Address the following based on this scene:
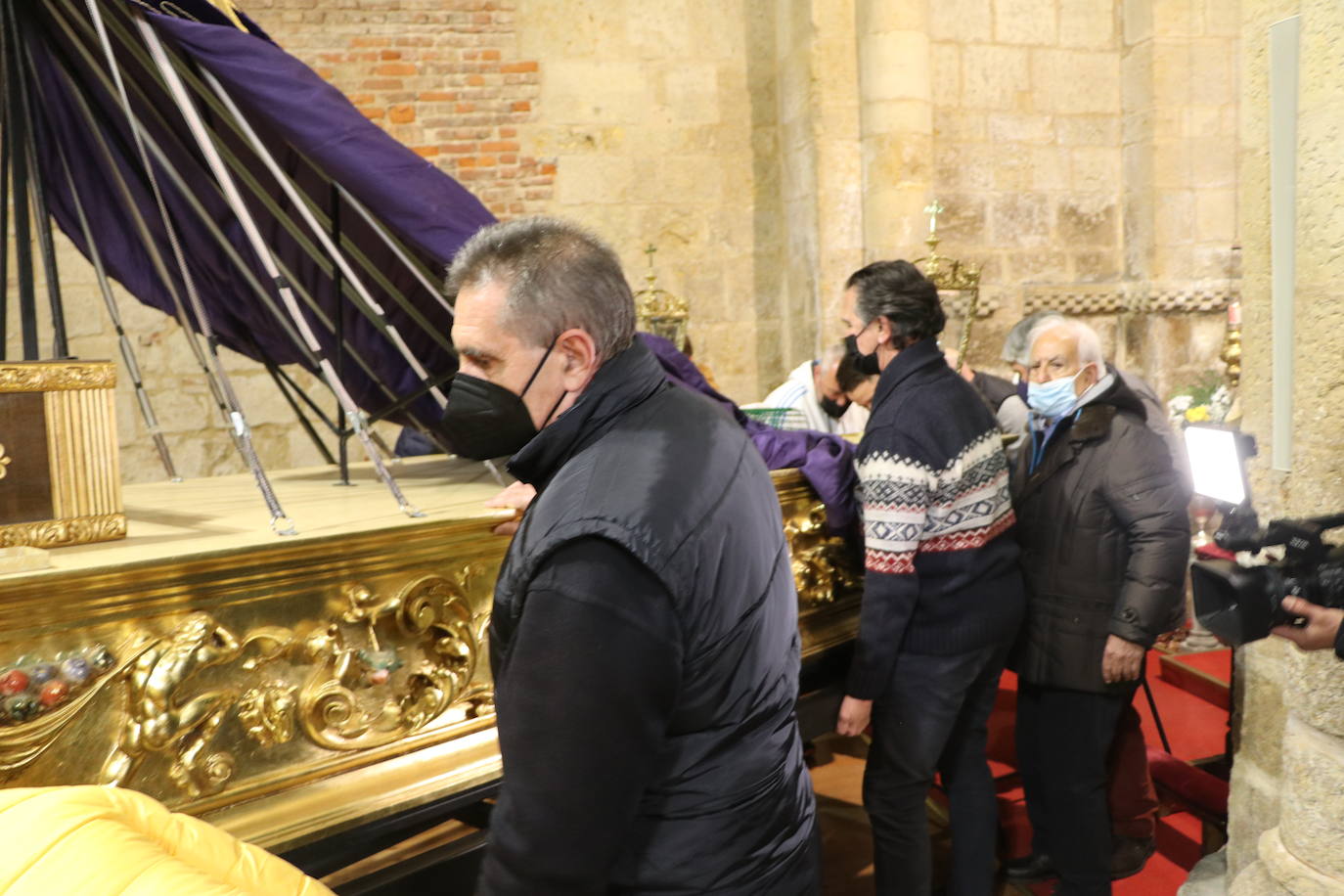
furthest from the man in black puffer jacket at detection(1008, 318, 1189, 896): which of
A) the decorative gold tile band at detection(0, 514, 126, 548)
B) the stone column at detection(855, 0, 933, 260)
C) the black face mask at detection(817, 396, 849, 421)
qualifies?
the stone column at detection(855, 0, 933, 260)

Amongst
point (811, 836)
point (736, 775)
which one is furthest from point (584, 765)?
point (811, 836)

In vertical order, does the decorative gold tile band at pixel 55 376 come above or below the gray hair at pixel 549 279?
below

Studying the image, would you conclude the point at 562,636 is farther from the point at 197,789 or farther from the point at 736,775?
the point at 197,789

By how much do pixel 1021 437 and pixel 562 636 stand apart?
253 centimetres

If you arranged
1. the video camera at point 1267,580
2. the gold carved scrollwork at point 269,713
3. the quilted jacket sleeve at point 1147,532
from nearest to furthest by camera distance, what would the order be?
the video camera at point 1267,580
the gold carved scrollwork at point 269,713
the quilted jacket sleeve at point 1147,532

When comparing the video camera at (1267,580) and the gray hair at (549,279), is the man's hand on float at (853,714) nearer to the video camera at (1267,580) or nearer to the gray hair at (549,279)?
the video camera at (1267,580)

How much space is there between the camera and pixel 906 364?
2.54m

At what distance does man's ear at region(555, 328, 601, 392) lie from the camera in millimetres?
1336

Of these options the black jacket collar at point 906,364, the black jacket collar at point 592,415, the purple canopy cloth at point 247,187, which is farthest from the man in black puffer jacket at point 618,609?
the purple canopy cloth at point 247,187

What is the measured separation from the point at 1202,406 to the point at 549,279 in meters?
4.82

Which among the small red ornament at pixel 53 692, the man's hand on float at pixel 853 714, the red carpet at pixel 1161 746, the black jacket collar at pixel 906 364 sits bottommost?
the red carpet at pixel 1161 746

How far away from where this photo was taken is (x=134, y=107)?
108 inches

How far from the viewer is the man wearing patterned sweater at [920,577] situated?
2.45 meters

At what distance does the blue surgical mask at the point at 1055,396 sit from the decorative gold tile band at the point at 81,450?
233cm
